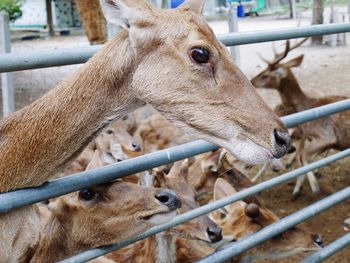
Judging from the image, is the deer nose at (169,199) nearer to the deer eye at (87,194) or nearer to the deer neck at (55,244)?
the deer eye at (87,194)

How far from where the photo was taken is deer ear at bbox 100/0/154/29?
1.89 m

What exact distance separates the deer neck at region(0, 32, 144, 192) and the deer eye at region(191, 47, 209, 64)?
7.8 inches

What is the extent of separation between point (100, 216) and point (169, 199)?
0.38 metres

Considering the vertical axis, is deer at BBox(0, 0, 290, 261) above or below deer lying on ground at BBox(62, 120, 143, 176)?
above

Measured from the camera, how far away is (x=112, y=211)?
2525 mm

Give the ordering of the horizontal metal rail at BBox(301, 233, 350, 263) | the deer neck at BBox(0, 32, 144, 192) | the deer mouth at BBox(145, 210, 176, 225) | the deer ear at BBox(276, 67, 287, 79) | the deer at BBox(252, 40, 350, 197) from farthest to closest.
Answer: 1. the deer ear at BBox(276, 67, 287, 79)
2. the deer at BBox(252, 40, 350, 197)
3. the horizontal metal rail at BBox(301, 233, 350, 263)
4. the deer mouth at BBox(145, 210, 176, 225)
5. the deer neck at BBox(0, 32, 144, 192)

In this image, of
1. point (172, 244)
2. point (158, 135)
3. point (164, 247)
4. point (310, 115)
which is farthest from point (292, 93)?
point (310, 115)

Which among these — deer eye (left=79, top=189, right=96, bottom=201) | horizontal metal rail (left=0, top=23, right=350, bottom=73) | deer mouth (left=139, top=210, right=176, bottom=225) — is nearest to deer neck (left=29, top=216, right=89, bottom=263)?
deer eye (left=79, top=189, right=96, bottom=201)

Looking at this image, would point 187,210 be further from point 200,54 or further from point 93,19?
point 93,19

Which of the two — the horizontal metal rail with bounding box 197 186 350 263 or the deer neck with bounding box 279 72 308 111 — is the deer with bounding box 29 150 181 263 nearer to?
the horizontal metal rail with bounding box 197 186 350 263

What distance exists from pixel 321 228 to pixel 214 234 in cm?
238

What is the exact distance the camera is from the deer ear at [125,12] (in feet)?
6.20

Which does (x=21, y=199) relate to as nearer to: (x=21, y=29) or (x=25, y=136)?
(x=25, y=136)

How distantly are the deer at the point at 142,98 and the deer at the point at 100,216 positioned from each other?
532 millimetres
